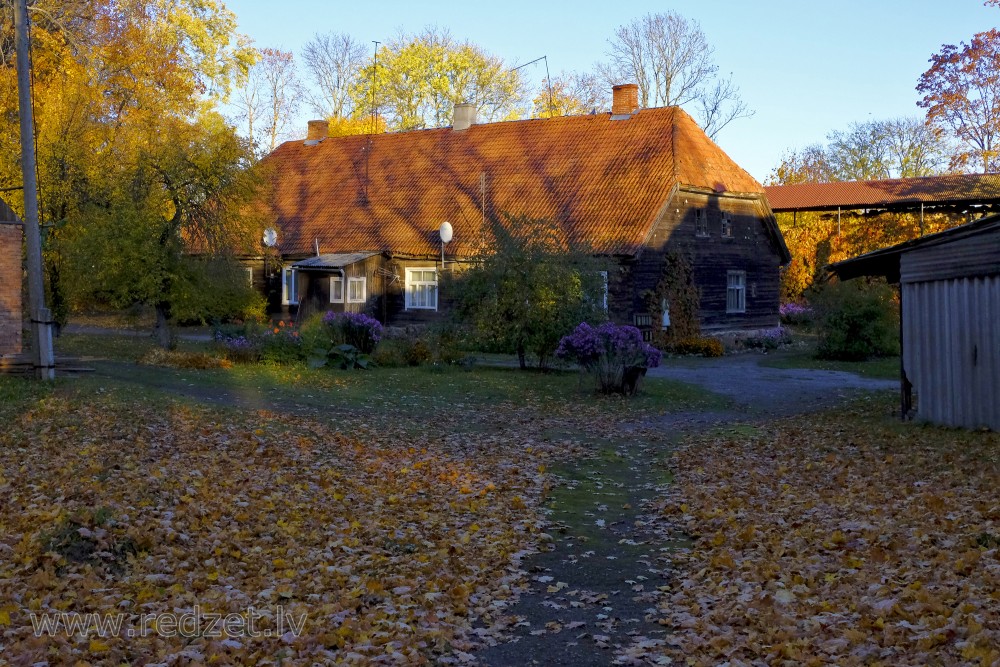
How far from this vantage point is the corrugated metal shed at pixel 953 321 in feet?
44.8

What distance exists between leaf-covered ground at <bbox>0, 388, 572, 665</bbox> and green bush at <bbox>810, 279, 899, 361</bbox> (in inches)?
701

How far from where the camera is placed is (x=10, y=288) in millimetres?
20297

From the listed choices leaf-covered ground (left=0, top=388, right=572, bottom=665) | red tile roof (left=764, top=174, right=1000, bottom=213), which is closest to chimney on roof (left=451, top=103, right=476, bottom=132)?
red tile roof (left=764, top=174, right=1000, bottom=213)

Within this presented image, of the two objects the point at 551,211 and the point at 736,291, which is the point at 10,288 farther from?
the point at 736,291

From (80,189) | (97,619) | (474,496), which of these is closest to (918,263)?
(474,496)

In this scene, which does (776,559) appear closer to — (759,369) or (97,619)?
(97,619)

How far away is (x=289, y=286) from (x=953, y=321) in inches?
1071

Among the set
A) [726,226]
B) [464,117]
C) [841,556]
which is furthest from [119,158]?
[841,556]

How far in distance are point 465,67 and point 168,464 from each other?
46536 mm

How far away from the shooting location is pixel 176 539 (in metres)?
8.59

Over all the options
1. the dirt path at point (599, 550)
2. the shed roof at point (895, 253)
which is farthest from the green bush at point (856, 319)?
the shed roof at point (895, 253)

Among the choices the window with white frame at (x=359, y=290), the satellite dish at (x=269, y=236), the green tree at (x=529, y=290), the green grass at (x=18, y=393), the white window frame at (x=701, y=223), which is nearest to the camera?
the green grass at (x=18, y=393)

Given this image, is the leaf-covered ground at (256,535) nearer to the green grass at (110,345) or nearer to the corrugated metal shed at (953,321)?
the corrugated metal shed at (953,321)

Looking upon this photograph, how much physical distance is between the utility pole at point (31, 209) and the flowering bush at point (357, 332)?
8.05 meters
